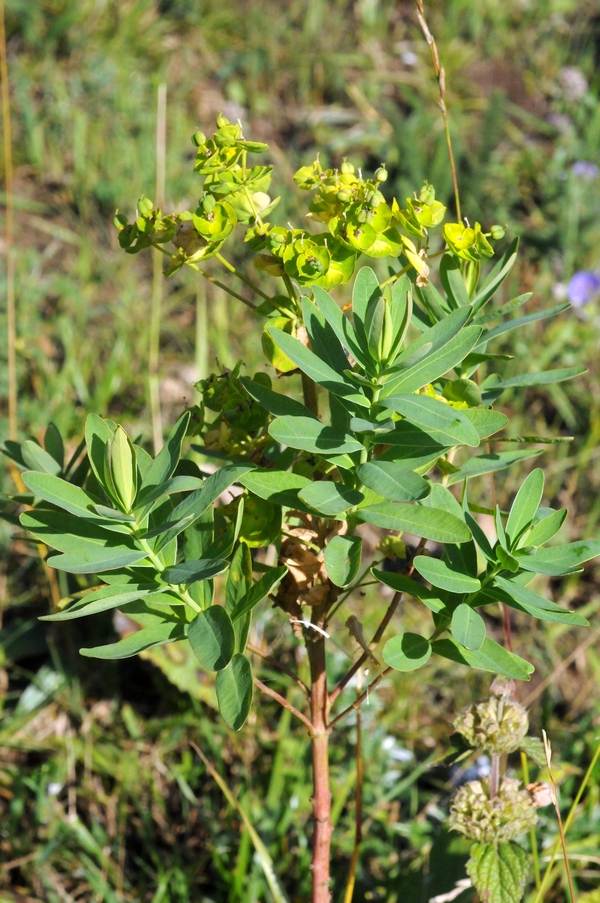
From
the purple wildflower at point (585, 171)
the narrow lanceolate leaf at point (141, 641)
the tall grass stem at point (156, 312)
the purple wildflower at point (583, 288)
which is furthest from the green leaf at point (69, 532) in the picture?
the purple wildflower at point (585, 171)

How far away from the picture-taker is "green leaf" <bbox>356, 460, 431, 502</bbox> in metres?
0.87

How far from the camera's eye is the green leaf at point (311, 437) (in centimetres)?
92

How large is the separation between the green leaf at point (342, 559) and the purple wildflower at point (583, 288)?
2571 millimetres

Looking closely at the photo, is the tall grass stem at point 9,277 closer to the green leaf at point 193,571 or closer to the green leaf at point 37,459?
the green leaf at point 37,459

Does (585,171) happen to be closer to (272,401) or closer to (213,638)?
(272,401)

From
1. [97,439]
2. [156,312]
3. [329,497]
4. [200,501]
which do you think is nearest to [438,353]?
[329,497]

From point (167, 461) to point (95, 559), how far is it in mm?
137

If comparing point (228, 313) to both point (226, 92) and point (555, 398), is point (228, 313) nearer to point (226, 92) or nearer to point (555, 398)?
point (555, 398)

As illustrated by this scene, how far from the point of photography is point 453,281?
1.10 meters

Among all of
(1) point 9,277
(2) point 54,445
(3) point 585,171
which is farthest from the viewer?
(3) point 585,171

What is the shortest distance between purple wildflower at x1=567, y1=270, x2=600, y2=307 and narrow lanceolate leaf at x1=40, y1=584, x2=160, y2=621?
2691mm

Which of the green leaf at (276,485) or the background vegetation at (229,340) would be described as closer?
the green leaf at (276,485)

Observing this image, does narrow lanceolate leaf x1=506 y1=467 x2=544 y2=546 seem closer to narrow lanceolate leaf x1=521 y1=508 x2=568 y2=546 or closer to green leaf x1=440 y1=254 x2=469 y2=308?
narrow lanceolate leaf x1=521 y1=508 x2=568 y2=546

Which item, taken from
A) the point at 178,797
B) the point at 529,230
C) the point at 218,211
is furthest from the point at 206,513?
the point at 529,230
